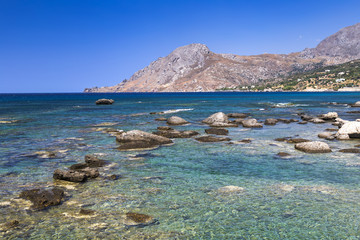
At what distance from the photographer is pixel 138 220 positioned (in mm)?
11273

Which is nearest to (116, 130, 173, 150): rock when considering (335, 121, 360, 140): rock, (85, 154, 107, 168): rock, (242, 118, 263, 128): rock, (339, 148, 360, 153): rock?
(85, 154, 107, 168): rock

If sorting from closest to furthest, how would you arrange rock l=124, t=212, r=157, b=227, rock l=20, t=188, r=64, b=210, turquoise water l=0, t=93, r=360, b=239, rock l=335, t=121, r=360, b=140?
1. turquoise water l=0, t=93, r=360, b=239
2. rock l=124, t=212, r=157, b=227
3. rock l=20, t=188, r=64, b=210
4. rock l=335, t=121, r=360, b=140

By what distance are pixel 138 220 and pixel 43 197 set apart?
16.2 feet

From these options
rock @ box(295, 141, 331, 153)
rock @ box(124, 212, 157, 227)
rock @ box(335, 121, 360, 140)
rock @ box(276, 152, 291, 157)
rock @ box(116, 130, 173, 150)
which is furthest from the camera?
rock @ box(335, 121, 360, 140)

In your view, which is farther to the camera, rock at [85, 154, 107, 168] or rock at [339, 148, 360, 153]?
rock at [339, 148, 360, 153]

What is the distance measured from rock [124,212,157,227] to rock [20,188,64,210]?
11.9 feet

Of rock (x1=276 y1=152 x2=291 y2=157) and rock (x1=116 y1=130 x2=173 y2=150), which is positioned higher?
rock (x1=116 y1=130 x2=173 y2=150)

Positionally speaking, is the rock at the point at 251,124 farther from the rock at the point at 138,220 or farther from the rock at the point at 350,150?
the rock at the point at 138,220

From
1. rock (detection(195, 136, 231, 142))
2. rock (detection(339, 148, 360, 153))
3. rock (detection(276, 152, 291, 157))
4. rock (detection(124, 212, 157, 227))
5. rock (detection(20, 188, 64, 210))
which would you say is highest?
rock (detection(20, 188, 64, 210))

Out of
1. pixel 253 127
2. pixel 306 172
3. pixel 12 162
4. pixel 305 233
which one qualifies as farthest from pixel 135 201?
pixel 253 127

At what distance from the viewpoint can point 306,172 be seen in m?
17.6

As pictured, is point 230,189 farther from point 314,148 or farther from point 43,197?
point 314,148

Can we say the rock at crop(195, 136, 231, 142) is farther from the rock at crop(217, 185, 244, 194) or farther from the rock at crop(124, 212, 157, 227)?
the rock at crop(124, 212, 157, 227)

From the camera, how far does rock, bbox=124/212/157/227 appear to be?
11031 mm
